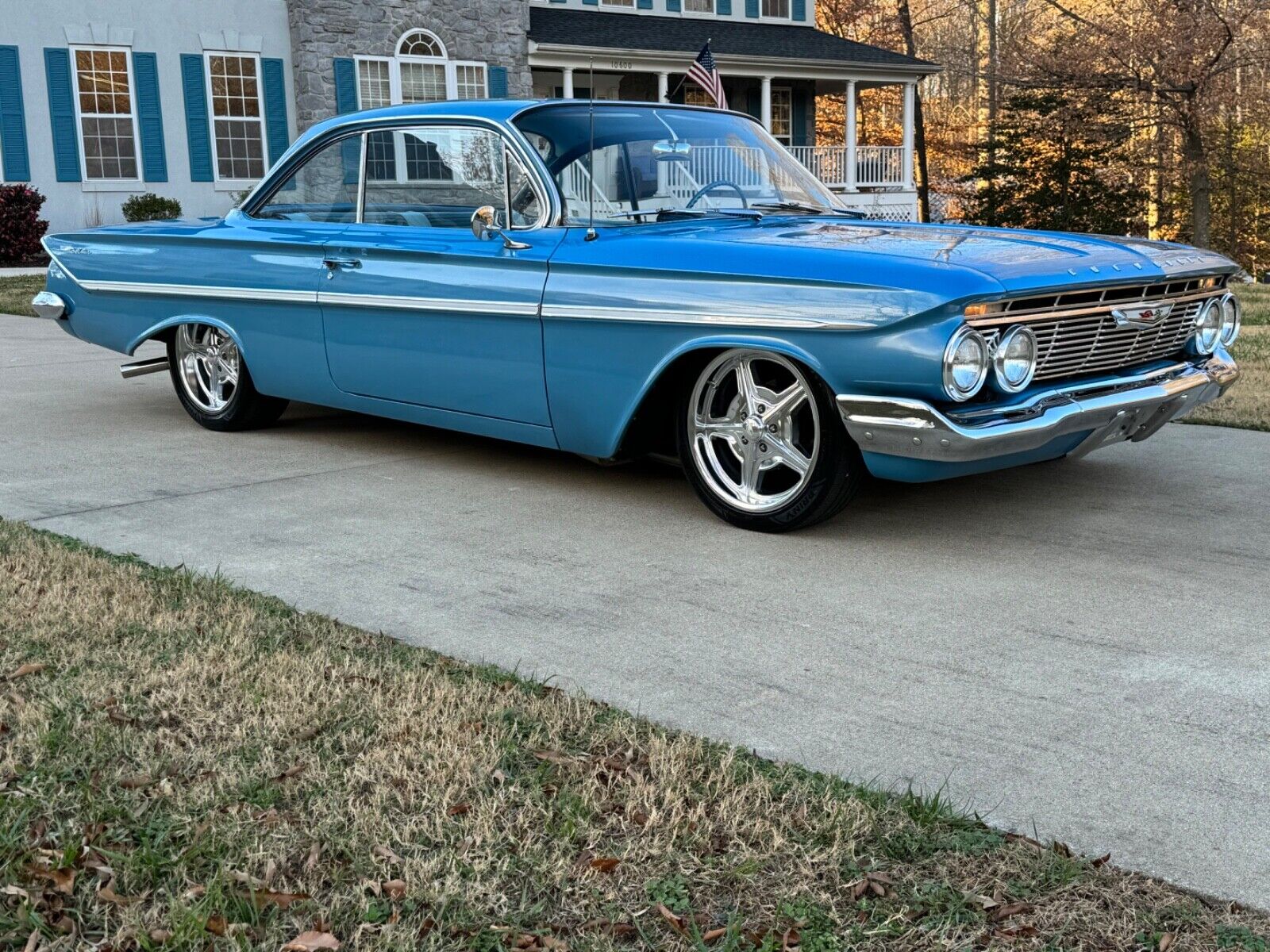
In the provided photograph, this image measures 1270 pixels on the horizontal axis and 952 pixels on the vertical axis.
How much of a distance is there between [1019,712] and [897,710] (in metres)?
0.28

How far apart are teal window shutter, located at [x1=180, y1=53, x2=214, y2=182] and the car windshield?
1685 centimetres

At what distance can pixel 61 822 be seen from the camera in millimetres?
2723

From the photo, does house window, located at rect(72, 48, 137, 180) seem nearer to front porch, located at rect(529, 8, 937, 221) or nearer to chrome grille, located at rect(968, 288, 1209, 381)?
front porch, located at rect(529, 8, 937, 221)

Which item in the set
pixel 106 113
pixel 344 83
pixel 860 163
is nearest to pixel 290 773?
pixel 106 113

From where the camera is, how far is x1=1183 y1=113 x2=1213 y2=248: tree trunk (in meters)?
26.3

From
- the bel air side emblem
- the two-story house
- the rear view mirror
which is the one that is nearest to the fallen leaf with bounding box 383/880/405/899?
the bel air side emblem

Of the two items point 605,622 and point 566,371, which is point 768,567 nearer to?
point 605,622

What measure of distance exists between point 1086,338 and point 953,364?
738mm

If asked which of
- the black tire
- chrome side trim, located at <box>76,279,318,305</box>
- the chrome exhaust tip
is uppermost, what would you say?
chrome side trim, located at <box>76,279,318,305</box>

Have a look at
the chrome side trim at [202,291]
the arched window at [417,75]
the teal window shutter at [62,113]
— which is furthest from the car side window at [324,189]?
the arched window at [417,75]

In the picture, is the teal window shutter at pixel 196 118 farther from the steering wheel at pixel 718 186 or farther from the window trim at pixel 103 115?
the steering wheel at pixel 718 186

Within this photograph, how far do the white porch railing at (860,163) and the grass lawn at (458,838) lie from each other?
944 inches

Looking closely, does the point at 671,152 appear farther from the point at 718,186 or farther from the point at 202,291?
the point at 202,291

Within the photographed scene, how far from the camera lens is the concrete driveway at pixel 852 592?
2988 mm
